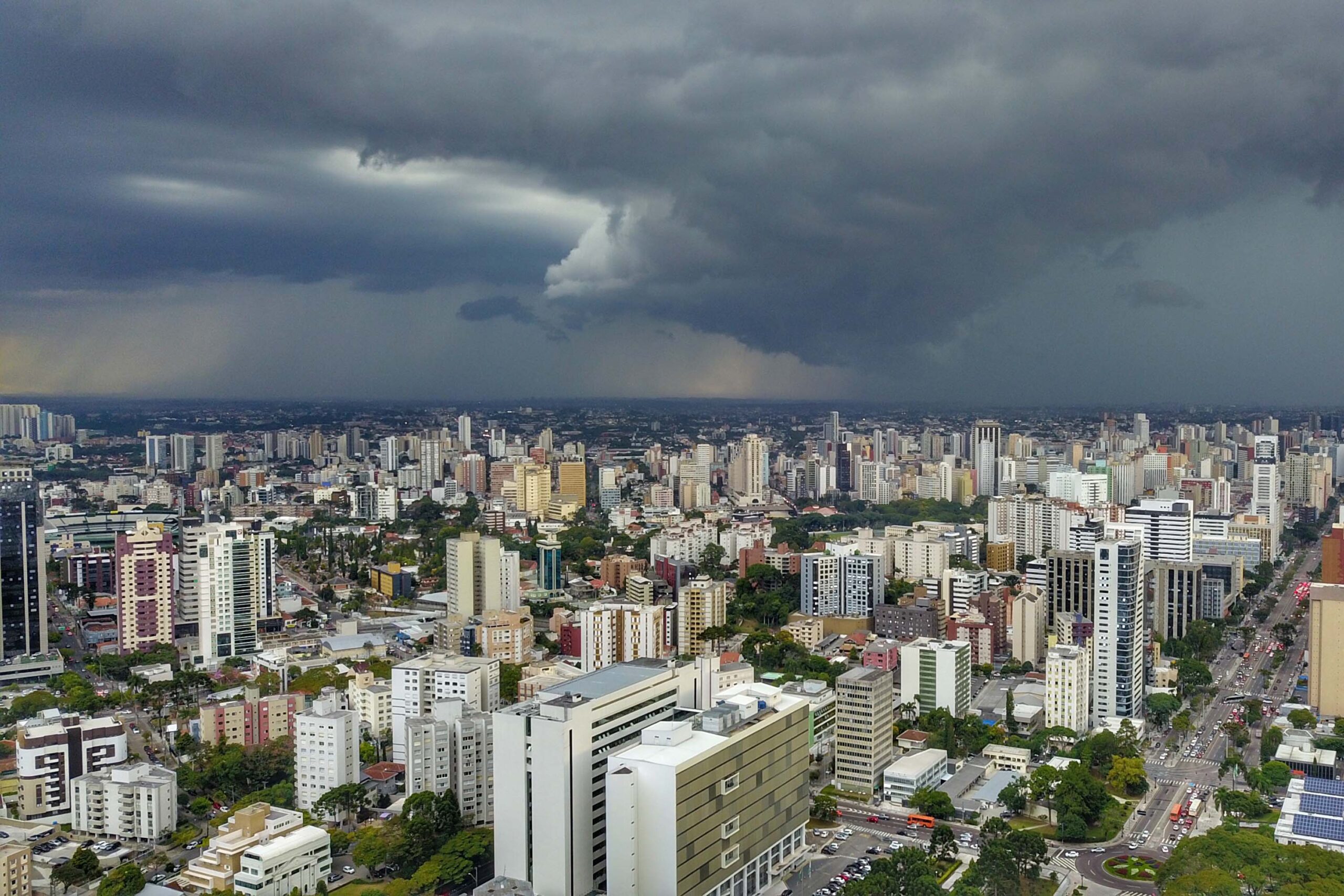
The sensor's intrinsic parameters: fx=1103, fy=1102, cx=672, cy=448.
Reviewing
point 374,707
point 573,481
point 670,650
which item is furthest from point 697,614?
point 573,481

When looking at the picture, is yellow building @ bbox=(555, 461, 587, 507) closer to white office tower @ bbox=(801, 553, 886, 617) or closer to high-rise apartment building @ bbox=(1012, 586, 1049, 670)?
white office tower @ bbox=(801, 553, 886, 617)

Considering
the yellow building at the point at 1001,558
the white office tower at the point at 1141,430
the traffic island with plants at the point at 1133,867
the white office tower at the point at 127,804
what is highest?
the white office tower at the point at 1141,430

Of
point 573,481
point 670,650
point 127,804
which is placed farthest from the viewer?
point 573,481

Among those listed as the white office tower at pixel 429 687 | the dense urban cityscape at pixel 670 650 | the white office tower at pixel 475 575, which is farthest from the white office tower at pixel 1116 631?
the white office tower at pixel 475 575

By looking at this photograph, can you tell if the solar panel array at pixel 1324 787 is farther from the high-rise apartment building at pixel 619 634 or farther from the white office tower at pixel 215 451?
the white office tower at pixel 215 451

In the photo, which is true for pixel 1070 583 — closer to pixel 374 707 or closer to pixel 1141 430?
pixel 374 707

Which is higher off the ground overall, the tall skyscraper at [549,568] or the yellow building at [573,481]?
the yellow building at [573,481]
